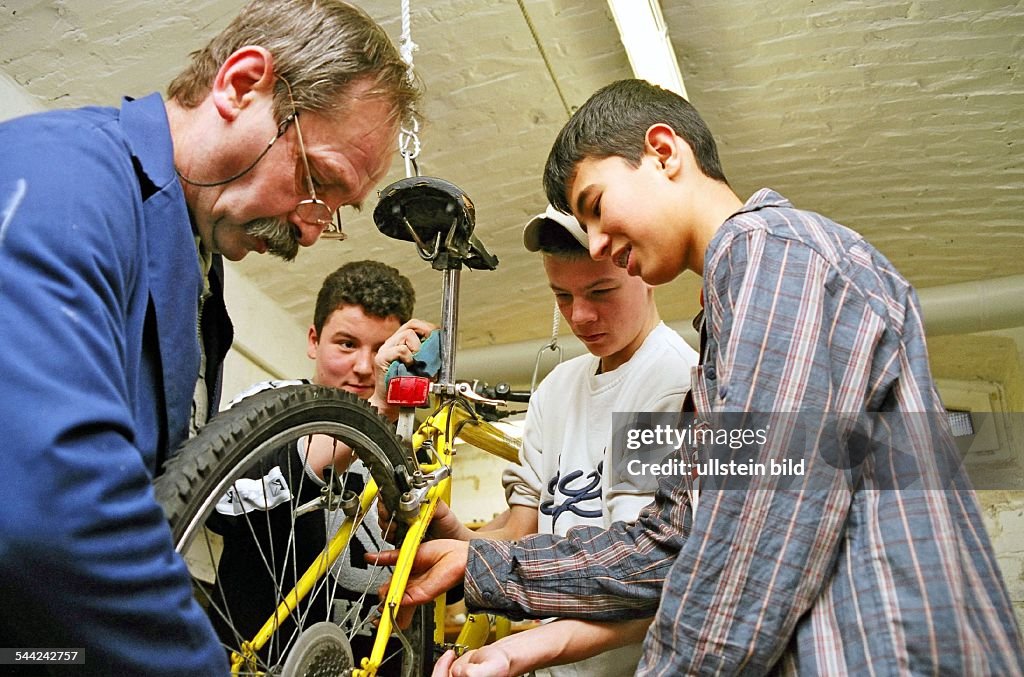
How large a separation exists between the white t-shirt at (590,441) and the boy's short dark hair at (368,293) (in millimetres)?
469

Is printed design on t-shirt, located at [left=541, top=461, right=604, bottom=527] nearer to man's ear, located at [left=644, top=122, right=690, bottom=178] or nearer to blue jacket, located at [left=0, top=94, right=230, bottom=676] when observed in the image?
man's ear, located at [left=644, top=122, right=690, bottom=178]

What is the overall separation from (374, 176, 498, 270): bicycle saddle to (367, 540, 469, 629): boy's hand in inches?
19.2

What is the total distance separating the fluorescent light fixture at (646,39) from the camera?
6.32 ft

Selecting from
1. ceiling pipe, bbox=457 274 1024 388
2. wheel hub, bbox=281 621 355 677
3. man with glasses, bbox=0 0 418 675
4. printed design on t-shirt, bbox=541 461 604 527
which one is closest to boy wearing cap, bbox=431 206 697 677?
printed design on t-shirt, bbox=541 461 604 527

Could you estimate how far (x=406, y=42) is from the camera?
5.14 ft

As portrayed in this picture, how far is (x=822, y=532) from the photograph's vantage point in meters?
0.87

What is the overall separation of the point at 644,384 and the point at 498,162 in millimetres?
1281

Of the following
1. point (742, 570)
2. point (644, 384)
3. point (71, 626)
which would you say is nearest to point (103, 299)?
point (71, 626)

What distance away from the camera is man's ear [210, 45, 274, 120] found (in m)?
1.02

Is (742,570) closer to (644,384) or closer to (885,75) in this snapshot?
(644,384)

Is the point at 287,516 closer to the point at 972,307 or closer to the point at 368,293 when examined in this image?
the point at 368,293

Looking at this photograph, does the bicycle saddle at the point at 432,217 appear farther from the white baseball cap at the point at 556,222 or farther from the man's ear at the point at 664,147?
the man's ear at the point at 664,147

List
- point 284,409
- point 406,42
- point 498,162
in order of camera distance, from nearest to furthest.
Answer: point 284,409, point 406,42, point 498,162

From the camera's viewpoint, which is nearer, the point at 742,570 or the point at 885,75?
the point at 742,570
